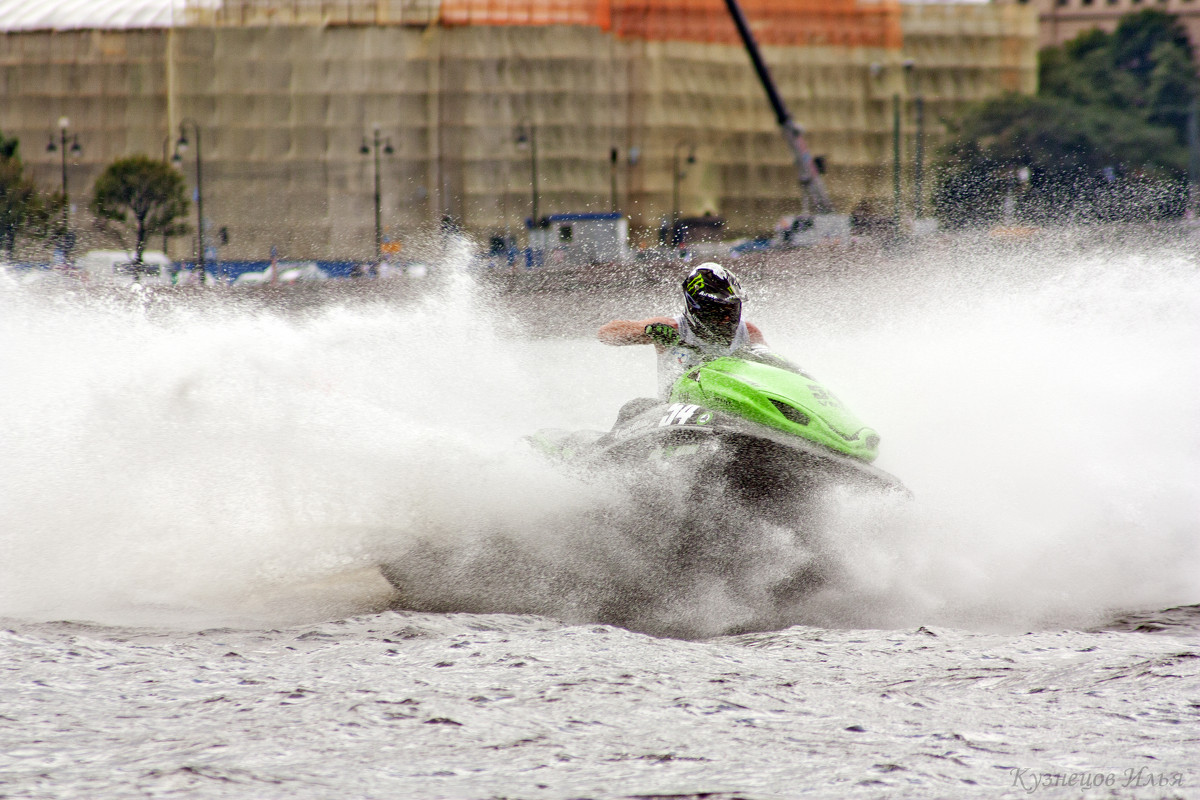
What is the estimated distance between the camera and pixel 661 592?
602cm

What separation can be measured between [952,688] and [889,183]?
2395 inches

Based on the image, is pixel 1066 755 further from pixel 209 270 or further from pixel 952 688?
pixel 209 270

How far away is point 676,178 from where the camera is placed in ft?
199

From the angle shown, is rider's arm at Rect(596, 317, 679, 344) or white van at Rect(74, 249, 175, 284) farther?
white van at Rect(74, 249, 175, 284)

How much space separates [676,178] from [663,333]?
2135 inches

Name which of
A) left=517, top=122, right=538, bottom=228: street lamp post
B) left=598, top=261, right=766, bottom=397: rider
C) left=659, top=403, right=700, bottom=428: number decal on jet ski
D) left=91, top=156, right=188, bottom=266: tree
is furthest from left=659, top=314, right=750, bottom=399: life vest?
left=517, top=122, right=538, bottom=228: street lamp post

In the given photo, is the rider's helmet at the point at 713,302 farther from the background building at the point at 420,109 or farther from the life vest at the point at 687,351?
the background building at the point at 420,109

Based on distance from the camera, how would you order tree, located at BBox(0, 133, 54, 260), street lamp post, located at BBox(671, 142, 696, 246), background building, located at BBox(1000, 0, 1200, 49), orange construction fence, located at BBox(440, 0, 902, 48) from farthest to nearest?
background building, located at BBox(1000, 0, 1200, 49) < orange construction fence, located at BBox(440, 0, 902, 48) < street lamp post, located at BBox(671, 142, 696, 246) < tree, located at BBox(0, 133, 54, 260)

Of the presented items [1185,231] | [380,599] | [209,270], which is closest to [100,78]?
[209,270]

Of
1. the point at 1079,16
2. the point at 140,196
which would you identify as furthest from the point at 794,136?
the point at 1079,16

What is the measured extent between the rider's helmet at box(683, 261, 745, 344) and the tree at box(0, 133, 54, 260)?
41.3 metres

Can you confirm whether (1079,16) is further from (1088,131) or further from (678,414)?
(678,414)

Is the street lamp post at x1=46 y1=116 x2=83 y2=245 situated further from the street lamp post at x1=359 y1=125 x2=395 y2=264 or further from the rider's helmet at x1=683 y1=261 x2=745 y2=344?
the rider's helmet at x1=683 y1=261 x2=745 y2=344

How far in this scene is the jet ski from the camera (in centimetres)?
593
